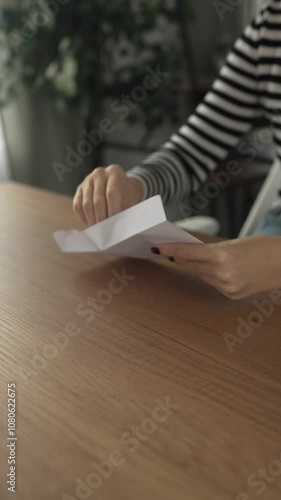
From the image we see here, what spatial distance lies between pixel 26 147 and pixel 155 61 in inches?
24.5

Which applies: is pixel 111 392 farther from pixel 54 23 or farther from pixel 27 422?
pixel 54 23

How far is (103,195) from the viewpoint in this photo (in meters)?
0.75

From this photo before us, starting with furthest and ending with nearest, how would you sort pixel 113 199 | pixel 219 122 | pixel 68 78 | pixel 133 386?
1. pixel 68 78
2. pixel 219 122
3. pixel 113 199
4. pixel 133 386

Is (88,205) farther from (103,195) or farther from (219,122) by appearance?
(219,122)

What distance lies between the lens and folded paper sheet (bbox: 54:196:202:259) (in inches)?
23.0

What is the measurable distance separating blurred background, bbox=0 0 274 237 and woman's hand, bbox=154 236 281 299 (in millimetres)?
1252

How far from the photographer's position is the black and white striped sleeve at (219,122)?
103 cm

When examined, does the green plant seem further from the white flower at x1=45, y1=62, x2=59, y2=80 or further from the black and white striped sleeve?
the black and white striped sleeve

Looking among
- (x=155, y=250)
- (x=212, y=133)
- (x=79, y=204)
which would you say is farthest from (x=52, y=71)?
(x=155, y=250)

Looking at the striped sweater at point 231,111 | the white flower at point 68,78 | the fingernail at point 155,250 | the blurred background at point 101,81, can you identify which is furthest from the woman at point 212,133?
the white flower at point 68,78

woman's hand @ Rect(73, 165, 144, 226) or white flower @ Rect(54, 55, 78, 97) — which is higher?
woman's hand @ Rect(73, 165, 144, 226)

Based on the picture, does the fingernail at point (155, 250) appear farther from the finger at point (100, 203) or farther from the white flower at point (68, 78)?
the white flower at point (68, 78)

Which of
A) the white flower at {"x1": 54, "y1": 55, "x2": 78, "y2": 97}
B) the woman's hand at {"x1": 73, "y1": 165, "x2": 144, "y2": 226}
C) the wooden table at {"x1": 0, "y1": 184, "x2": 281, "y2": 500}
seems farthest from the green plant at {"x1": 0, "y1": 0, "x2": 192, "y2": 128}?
the wooden table at {"x1": 0, "y1": 184, "x2": 281, "y2": 500}

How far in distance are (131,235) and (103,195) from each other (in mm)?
144
